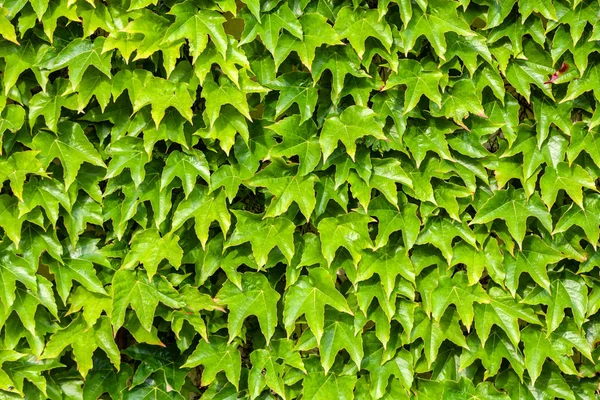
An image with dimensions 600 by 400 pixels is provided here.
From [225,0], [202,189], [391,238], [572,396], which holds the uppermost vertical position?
[225,0]

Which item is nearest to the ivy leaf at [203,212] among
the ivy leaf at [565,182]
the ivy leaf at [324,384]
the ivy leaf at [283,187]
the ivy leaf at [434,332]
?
the ivy leaf at [283,187]

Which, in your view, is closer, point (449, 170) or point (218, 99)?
point (218, 99)

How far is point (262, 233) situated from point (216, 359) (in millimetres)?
571

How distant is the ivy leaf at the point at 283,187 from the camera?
2.53 m

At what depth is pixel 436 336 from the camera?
9.04 ft

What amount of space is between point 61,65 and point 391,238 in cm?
148

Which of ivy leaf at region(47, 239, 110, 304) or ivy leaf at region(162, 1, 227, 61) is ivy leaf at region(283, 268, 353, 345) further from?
ivy leaf at region(162, 1, 227, 61)

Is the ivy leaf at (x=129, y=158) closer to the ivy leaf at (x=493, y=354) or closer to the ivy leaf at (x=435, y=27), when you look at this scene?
the ivy leaf at (x=435, y=27)

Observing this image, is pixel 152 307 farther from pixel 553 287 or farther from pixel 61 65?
pixel 553 287

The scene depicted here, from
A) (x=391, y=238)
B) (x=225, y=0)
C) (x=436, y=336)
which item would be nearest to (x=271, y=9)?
(x=225, y=0)

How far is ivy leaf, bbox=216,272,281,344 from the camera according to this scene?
2.64m

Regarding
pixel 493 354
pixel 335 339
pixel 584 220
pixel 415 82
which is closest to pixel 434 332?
pixel 493 354

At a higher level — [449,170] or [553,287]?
[449,170]

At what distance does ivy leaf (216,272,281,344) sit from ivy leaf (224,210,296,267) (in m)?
0.14
